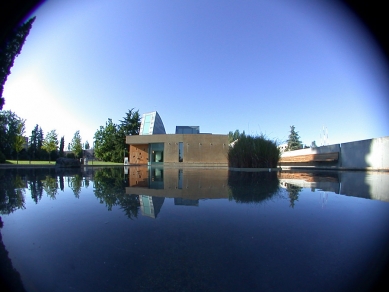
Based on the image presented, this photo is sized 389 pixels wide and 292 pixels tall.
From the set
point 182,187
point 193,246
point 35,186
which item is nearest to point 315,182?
point 182,187

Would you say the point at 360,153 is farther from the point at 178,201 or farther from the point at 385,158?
the point at 178,201

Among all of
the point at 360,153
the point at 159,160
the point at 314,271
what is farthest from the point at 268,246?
the point at 159,160

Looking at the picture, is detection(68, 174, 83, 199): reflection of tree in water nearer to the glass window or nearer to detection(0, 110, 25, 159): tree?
detection(0, 110, 25, 159): tree

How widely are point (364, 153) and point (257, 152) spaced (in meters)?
5.99

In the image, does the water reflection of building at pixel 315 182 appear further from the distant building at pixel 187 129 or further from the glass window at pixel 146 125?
the glass window at pixel 146 125

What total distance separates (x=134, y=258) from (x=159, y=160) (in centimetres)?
2748

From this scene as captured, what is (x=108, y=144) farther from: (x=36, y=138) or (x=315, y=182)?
(x=315, y=182)

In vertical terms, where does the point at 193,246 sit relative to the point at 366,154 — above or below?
below

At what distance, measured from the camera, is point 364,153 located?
34.9 feet

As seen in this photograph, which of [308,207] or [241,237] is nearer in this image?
[241,237]

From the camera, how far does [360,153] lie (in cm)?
1089

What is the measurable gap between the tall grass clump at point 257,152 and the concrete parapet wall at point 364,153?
176 inches

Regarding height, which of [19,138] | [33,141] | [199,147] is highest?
[33,141]

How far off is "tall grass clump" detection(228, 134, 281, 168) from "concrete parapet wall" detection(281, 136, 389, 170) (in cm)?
446
